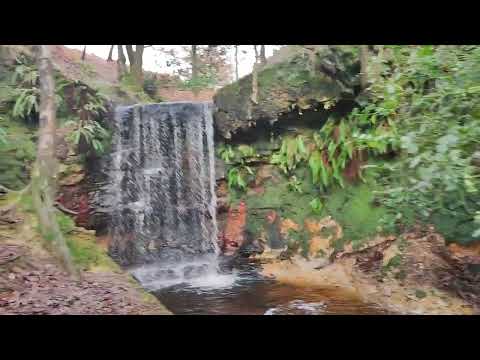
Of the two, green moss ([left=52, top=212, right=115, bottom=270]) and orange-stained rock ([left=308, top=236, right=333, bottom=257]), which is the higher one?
green moss ([left=52, top=212, right=115, bottom=270])

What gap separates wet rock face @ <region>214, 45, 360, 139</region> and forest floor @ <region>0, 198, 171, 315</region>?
5.25m

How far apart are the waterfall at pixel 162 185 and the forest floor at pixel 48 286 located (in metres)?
4.02

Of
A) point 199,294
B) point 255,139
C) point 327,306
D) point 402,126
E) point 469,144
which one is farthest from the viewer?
point 255,139

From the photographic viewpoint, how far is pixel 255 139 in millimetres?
10086

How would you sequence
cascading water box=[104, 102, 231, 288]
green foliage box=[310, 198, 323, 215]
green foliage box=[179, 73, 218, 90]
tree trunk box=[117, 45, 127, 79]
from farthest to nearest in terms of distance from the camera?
green foliage box=[179, 73, 218, 90] < tree trunk box=[117, 45, 127, 79] < cascading water box=[104, 102, 231, 288] < green foliage box=[310, 198, 323, 215]

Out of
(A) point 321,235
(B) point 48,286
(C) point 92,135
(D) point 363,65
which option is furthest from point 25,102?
(D) point 363,65

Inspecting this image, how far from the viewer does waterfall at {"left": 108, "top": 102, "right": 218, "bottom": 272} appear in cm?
979

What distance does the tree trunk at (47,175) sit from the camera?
5.46m

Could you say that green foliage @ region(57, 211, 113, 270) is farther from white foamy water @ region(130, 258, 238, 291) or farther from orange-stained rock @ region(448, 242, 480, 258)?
orange-stained rock @ region(448, 242, 480, 258)

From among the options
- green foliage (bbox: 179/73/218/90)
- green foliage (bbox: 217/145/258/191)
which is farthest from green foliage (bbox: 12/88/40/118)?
green foliage (bbox: 179/73/218/90)

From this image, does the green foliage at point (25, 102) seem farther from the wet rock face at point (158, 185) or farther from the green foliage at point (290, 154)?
the green foliage at point (290, 154)
